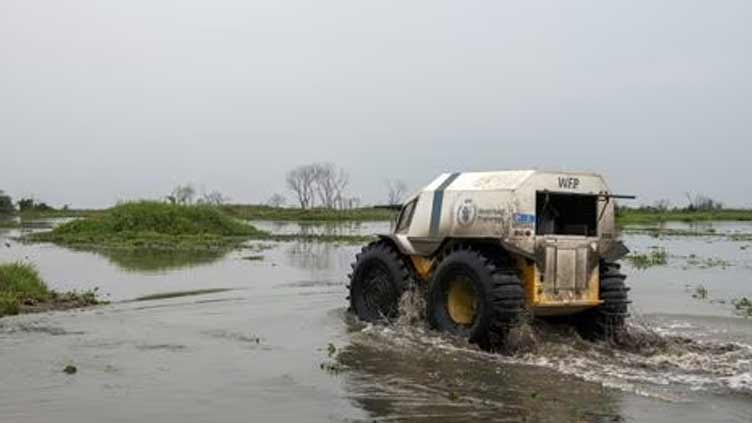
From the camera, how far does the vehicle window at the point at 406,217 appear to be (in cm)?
1459

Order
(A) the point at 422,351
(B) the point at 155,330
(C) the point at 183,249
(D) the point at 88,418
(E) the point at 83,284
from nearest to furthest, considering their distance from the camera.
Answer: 1. (D) the point at 88,418
2. (A) the point at 422,351
3. (B) the point at 155,330
4. (E) the point at 83,284
5. (C) the point at 183,249

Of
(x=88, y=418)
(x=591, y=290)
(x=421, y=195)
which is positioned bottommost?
(x=88, y=418)

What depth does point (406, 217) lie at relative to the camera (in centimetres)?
1484

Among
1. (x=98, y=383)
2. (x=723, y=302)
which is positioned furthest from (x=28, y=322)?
(x=723, y=302)

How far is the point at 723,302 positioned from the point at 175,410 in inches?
552

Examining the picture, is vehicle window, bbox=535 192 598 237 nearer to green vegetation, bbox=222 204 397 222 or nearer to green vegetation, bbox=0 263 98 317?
green vegetation, bbox=0 263 98 317

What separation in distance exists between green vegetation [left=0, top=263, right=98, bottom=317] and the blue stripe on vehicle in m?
7.63

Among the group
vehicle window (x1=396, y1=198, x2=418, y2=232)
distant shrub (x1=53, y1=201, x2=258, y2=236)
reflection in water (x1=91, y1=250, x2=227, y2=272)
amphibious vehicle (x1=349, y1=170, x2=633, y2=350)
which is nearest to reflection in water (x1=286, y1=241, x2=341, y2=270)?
reflection in water (x1=91, y1=250, x2=227, y2=272)

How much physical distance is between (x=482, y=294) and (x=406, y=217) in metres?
3.21

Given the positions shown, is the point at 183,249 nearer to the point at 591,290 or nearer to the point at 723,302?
the point at 723,302

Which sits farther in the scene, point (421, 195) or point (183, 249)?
point (183, 249)

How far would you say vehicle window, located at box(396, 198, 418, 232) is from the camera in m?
14.6

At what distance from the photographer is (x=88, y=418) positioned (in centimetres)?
809

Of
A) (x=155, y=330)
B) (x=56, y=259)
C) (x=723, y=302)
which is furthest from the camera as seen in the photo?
(x=56, y=259)
